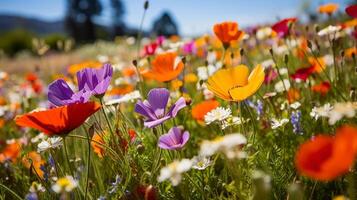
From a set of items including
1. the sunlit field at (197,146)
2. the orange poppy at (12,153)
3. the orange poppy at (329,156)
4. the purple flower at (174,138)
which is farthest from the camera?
the orange poppy at (12,153)

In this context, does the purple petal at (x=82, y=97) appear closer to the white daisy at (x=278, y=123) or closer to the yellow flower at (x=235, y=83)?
the yellow flower at (x=235, y=83)

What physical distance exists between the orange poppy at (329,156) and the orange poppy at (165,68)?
3.29ft

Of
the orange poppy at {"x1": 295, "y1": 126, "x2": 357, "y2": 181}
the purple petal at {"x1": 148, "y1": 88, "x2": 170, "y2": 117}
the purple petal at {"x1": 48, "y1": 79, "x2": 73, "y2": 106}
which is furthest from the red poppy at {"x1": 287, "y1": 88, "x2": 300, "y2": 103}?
the orange poppy at {"x1": 295, "y1": 126, "x2": 357, "y2": 181}

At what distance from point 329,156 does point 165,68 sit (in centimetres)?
106

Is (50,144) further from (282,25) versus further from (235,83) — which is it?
(282,25)

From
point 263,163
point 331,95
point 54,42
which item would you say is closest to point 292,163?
point 263,163

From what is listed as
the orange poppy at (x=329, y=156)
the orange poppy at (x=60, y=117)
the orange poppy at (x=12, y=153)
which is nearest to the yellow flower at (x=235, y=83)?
the orange poppy at (x=60, y=117)

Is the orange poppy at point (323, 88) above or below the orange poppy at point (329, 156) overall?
below

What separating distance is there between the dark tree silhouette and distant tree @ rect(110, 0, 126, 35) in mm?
3966

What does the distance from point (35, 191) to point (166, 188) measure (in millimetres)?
385

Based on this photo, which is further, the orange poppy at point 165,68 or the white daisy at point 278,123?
the orange poppy at point 165,68

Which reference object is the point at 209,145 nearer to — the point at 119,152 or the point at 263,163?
the point at 263,163

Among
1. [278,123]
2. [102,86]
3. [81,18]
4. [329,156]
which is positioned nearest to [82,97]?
[102,86]

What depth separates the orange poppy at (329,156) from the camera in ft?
2.14
